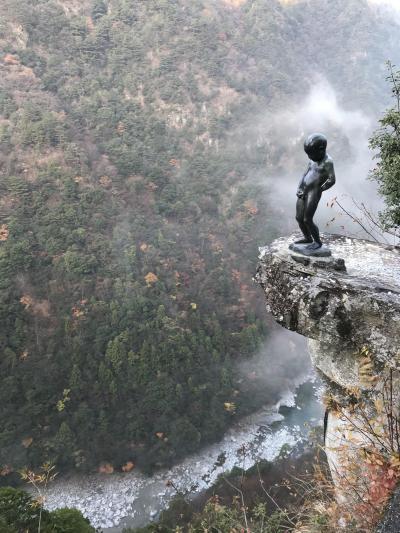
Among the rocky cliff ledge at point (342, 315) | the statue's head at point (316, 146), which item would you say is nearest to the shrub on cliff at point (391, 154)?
the rocky cliff ledge at point (342, 315)

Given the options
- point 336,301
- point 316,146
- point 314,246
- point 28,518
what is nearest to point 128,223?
point 28,518

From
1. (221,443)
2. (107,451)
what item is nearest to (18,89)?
(107,451)

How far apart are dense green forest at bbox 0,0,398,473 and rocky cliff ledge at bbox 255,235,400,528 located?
73.4 feet

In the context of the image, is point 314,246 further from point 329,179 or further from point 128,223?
point 128,223

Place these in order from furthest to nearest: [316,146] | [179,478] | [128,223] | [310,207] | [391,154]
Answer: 1. [128,223]
2. [179,478]
3. [391,154]
4. [310,207]
5. [316,146]

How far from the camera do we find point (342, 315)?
19.5 feet

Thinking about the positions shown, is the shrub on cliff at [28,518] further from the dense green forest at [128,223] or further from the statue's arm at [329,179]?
the dense green forest at [128,223]

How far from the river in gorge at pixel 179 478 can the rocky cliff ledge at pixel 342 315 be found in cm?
1710

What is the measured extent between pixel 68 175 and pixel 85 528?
26944 mm

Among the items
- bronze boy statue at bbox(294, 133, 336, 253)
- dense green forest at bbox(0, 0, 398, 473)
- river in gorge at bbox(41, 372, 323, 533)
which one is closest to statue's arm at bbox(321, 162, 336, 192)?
bronze boy statue at bbox(294, 133, 336, 253)

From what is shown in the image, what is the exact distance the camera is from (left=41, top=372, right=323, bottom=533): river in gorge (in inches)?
934

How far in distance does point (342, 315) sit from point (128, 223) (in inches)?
1185

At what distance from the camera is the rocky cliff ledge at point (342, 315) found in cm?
566

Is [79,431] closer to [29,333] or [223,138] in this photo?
[29,333]
